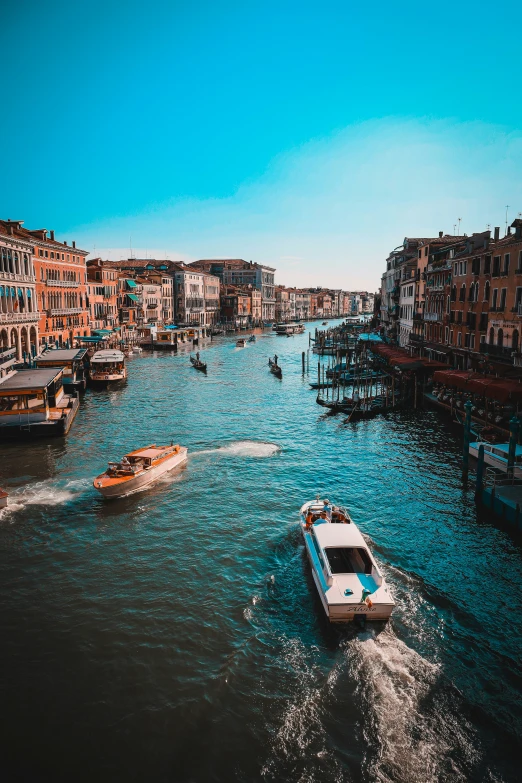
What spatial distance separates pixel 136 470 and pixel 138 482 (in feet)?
1.73

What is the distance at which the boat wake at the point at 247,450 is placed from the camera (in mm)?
27375

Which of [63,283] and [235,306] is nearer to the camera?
[63,283]

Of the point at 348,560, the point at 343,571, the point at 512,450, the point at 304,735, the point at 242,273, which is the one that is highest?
the point at 242,273

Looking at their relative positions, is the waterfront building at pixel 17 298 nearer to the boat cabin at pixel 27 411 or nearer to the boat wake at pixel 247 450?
the boat cabin at pixel 27 411

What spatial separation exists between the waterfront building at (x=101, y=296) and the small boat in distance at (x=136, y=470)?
5605 centimetres

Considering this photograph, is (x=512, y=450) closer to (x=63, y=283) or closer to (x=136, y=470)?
(x=136, y=470)

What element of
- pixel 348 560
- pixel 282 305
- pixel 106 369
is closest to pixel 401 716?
pixel 348 560

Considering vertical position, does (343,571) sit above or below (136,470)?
below

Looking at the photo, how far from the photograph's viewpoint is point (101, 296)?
262ft

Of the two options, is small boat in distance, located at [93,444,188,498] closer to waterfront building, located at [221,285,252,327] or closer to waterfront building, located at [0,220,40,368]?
waterfront building, located at [0,220,40,368]

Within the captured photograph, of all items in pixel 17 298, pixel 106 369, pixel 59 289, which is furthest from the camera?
pixel 59 289

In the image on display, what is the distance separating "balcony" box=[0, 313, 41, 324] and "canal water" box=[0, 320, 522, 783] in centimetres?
1859

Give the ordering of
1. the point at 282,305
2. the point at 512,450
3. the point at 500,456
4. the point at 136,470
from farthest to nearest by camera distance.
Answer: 1. the point at 282,305
2. the point at 500,456
3. the point at 136,470
4. the point at 512,450

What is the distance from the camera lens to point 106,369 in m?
51.0
